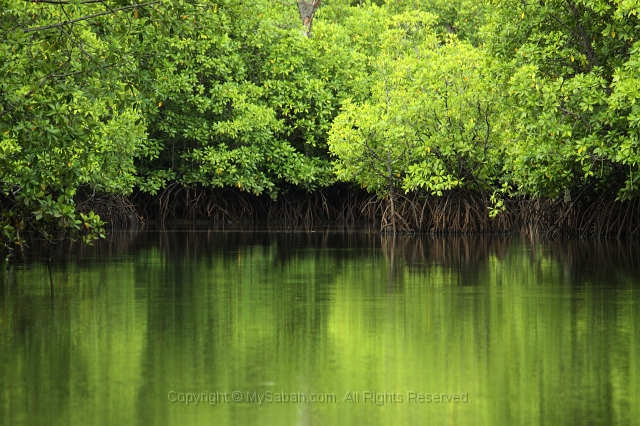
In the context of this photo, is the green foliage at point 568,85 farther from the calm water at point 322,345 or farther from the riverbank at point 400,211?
the calm water at point 322,345

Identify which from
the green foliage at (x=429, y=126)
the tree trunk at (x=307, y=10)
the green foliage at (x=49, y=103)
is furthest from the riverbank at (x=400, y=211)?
the green foliage at (x=49, y=103)

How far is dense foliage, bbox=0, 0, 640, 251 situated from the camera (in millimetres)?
12258

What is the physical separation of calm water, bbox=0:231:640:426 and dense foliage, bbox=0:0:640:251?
195cm

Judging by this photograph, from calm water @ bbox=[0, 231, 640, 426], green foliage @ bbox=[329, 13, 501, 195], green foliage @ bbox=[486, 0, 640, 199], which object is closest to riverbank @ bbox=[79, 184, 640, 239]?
green foliage @ bbox=[329, 13, 501, 195]

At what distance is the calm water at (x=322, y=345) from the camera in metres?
5.34

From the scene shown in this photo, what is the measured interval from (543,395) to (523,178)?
47.5ft

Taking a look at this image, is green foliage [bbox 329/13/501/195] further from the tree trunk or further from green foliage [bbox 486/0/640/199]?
the tree trunk

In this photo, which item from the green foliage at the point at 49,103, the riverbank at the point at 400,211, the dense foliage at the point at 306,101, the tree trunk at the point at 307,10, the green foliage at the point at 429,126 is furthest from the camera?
the tree trunk at the point at 307,10

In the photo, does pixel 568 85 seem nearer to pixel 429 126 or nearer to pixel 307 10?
pixel 429 126

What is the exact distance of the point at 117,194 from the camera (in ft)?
92.3

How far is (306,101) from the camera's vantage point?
32062 millimetres

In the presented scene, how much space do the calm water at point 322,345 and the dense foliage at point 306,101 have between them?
195 cm

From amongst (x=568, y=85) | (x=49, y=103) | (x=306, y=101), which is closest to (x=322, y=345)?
(x=49, y=103)

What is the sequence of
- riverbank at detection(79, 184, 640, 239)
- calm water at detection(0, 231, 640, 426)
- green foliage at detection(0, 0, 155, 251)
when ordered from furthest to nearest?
riverbank at detection(79, 184, 640, 239), green foliage at detection(0, 0, 155, 251), calm water at detection(0, 231, 640, 426)
